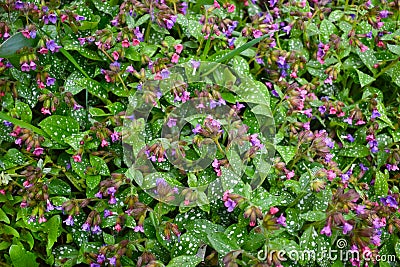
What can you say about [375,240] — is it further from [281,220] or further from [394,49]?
[394,49]

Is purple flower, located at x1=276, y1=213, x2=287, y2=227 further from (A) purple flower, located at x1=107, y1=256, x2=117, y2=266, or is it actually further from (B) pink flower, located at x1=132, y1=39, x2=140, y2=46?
(B) pink flower, located at x1=132, y1=39, x2=140, y2=46

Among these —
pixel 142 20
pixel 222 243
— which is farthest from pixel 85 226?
pixel 142 20

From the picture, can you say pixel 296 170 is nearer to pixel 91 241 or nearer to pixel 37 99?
pixel 91 241

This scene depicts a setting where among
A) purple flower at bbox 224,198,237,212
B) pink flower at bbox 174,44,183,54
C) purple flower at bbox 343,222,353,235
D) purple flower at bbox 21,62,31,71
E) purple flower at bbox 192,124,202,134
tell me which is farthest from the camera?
pink flower at bbox 174,44,183,54

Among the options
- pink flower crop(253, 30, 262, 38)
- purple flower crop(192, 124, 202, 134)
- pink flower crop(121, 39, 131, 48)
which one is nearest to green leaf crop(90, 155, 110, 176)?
purple flower crop(192, 124, 202, 134)

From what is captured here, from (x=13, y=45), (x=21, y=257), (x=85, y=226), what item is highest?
(x=13, y=45)

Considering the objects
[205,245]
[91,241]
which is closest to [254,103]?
[205,245]
